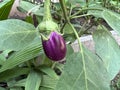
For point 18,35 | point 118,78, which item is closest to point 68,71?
point 18,35

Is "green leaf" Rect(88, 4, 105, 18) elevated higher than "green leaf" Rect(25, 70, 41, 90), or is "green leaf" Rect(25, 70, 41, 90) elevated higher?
"green leaf" Rect(88, 4, 105, 18)

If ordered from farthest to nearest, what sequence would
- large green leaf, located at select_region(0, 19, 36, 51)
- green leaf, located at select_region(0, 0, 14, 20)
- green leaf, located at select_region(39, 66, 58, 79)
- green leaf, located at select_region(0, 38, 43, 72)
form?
green leaf, located at select_region(39, 66, 58, 79) < green leaf, located at select_region(0, 0, 14, 20) < green leaf, located at select_region(0, 38, 43, 72) < large green leaf, located at select_region(0, 19, 36, 51)

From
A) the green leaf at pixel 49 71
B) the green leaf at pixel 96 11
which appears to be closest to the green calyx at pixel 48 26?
the green leaf at pixel 96 11

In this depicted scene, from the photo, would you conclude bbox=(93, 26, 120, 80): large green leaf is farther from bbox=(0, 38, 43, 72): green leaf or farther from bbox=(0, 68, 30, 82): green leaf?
bbox=(0, 68, 30, 82): green leaf

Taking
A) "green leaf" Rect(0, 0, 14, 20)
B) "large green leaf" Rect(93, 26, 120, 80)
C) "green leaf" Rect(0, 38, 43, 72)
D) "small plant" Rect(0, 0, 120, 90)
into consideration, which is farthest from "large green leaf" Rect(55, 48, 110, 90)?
"green leaf" Rect(0, 0, 14, 20)

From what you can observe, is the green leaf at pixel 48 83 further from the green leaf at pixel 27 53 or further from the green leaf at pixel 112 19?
the green leaf at pixel 112 19
